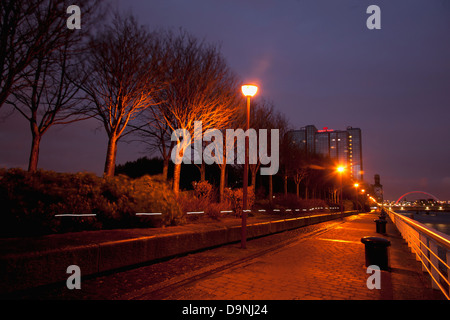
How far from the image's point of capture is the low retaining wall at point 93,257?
4445 millimetres

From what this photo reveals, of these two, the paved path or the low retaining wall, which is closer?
the low retaining wall

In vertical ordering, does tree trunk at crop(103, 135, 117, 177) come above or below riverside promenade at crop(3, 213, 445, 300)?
above

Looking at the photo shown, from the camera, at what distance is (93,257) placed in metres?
5.64

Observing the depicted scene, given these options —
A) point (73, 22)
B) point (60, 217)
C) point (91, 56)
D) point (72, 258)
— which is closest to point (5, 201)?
point (60, 217)

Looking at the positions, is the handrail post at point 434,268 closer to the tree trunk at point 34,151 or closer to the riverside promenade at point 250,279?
the riverside promenade at point 250,279

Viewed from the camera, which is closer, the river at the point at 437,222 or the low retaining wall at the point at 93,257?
the low retaining wall at the point at 93,257

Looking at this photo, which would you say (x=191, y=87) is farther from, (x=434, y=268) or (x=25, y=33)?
(x=434, y=268)

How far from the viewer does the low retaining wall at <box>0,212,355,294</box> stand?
445cm

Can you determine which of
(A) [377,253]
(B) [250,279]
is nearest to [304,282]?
(B) [250,279]

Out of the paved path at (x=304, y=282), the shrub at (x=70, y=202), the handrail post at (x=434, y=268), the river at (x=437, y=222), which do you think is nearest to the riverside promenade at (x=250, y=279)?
the paved path at (x=304, y=282)

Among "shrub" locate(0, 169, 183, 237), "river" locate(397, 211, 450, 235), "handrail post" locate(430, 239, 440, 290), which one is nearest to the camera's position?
"handrail post" locate(430, 239, 440, 290)

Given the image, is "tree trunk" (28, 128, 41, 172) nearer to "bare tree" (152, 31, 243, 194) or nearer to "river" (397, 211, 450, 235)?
"bare tree" (152, 31, 243, 194)

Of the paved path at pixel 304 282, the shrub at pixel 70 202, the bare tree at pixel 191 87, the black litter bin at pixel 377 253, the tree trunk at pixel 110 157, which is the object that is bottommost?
the paved path at pixel 304 282

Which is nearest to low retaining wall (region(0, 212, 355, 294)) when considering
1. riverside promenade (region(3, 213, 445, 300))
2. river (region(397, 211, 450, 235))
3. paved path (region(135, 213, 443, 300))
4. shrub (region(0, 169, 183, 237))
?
riverside promenade (region(3, 213, 445, 300))
